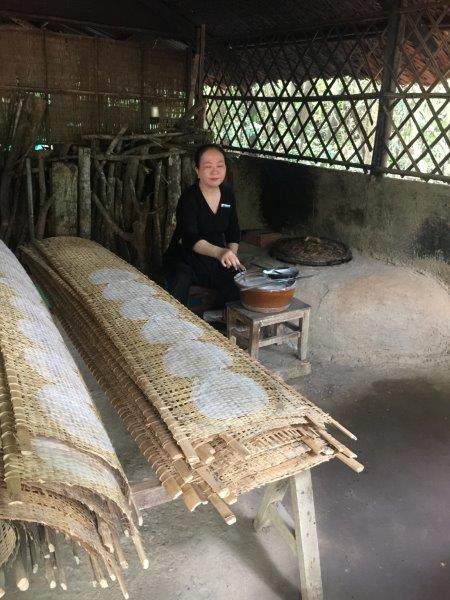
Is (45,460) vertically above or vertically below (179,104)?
below

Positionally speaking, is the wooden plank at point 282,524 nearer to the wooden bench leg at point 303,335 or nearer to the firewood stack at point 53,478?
the firewood stack at point 53,478

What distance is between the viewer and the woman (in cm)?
327

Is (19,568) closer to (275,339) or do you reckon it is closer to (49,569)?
(49,569)

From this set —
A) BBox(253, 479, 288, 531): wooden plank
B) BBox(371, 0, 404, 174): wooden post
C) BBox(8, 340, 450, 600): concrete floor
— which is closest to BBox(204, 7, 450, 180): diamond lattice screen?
BBox(371, 0, 404, 174): wooden post

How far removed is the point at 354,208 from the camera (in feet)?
14.9

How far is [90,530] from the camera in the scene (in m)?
1.21

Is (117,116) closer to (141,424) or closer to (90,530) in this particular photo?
(141,424)

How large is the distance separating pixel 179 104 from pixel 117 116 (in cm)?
78

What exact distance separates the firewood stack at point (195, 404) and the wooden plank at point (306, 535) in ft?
0.57

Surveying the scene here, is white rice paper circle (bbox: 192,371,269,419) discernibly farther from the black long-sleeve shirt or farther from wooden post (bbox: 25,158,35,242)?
wooden post (bbox: 25,158,35,242)

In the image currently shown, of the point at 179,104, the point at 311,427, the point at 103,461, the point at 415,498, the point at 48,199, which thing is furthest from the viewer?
the point at 179,104

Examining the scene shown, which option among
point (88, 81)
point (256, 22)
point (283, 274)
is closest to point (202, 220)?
point (283, 274)

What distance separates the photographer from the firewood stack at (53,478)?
3.70 ft

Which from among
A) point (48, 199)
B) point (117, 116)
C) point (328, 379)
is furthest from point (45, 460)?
point (117, 116)
